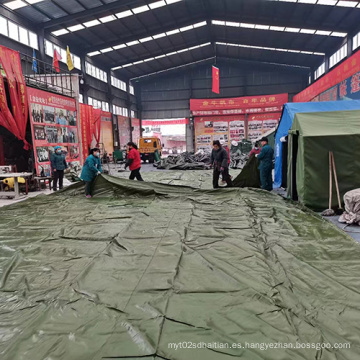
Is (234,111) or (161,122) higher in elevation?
(234,111)

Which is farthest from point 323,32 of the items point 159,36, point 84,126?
point 84,126

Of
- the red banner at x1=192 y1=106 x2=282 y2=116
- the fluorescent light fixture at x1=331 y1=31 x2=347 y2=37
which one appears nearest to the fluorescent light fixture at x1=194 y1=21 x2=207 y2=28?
the red banner at x1=192 y1=106 x2=282 y2=116

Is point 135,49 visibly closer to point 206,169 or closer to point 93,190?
point 206,169

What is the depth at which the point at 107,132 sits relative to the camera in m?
23.7

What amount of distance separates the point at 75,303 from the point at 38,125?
9.77 meters

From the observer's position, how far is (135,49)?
76.5ft

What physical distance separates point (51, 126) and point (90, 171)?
5.22 m

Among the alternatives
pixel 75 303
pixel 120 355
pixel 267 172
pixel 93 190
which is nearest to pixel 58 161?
pixel 93 190

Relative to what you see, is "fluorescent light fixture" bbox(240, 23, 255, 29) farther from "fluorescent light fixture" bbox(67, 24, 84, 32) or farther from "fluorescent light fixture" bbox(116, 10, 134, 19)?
"fluorescent light fixture" bbox(67, 24, 84, 32)

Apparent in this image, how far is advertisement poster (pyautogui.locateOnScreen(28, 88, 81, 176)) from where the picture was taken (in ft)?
33.9

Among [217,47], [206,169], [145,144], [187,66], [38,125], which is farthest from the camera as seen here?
[187,66]

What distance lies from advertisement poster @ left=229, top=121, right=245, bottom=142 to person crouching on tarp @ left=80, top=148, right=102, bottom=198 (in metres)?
21.4

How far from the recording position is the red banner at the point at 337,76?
12805 millimetres

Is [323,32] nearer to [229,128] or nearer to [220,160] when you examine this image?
[229,128]
